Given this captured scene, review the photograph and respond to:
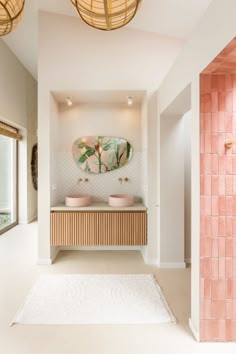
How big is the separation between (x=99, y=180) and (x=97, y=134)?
2.76ft

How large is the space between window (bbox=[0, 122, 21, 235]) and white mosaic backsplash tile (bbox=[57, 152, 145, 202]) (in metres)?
2.15

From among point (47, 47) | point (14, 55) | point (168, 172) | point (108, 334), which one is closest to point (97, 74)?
point (47, 47)

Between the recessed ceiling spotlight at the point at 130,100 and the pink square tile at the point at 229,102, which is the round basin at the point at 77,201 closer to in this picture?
the recessed ceiling spotlight at the point at 130,100

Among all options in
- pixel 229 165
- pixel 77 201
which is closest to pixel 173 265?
pixel 77 201

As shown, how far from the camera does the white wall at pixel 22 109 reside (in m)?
5.18

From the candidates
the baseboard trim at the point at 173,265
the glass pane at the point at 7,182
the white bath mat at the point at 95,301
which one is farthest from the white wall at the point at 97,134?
the glass pane at the point at 7,182

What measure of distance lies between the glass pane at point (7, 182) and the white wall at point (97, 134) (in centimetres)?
233

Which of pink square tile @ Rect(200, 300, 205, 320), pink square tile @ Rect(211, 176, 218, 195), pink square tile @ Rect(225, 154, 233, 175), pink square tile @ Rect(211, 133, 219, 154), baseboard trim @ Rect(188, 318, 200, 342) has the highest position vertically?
pink square tile @ Rect(211, 133, 219, 154)

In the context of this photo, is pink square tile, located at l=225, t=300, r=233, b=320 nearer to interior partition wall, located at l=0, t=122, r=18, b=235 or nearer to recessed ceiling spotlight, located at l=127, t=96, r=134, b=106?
recessed ceiling spotlight, located at l=127, t=96, r=134, b=106

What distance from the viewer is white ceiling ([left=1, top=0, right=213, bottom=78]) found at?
3.18 metres

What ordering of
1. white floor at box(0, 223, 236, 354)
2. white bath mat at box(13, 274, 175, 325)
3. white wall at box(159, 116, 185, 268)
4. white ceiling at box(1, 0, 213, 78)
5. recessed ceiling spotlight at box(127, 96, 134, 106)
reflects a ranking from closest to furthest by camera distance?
white floor at box(0, 223, 236, 354) < white bath mat at box(13, 274, 175, 325) < white ceiling at box(1, 0, 213, 78) < white wall at box(159, 116, 185, 268) < recessed ceiling spotlight at box(127, 96, 134, 106)

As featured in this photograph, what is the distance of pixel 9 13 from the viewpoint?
1.77 m

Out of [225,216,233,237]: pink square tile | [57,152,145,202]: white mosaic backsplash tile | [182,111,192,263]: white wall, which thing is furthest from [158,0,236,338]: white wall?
[57,152,145,202]: white mosaic backsplash tile

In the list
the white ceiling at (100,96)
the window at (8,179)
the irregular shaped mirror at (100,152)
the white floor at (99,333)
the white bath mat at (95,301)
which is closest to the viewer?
the white floor at (99,333)
